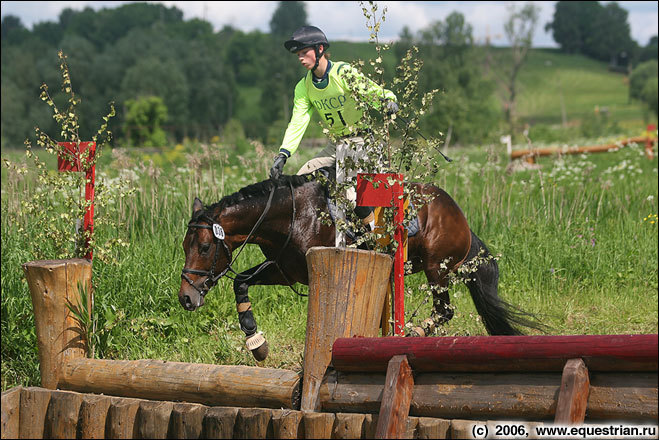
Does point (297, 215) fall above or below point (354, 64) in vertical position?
below

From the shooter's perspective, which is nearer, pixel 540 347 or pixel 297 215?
pixel 540 347

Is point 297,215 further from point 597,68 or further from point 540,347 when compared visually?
point 597,68

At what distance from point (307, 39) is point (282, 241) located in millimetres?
1483

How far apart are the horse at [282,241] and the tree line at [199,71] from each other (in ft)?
4.46

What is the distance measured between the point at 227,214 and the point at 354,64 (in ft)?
4.57

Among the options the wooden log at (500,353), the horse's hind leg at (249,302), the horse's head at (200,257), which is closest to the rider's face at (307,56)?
the horse's head at (200,257)

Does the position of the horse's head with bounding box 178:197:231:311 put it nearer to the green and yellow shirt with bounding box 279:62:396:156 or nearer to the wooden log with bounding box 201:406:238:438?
the green and yellow shirt with bounding box 279:62:396:156

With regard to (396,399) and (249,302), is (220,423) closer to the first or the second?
(396,399)

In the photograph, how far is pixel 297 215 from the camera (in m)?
5.74

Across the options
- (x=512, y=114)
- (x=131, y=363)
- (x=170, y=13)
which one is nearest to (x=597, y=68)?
(x=512, y=114)

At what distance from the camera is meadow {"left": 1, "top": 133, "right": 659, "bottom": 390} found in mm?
6711

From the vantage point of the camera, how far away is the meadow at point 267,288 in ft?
22.0

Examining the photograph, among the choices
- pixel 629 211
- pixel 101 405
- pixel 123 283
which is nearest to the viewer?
pixel 101 405

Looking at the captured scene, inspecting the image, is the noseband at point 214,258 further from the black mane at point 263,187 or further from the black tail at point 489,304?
the black tail at point 489,304
